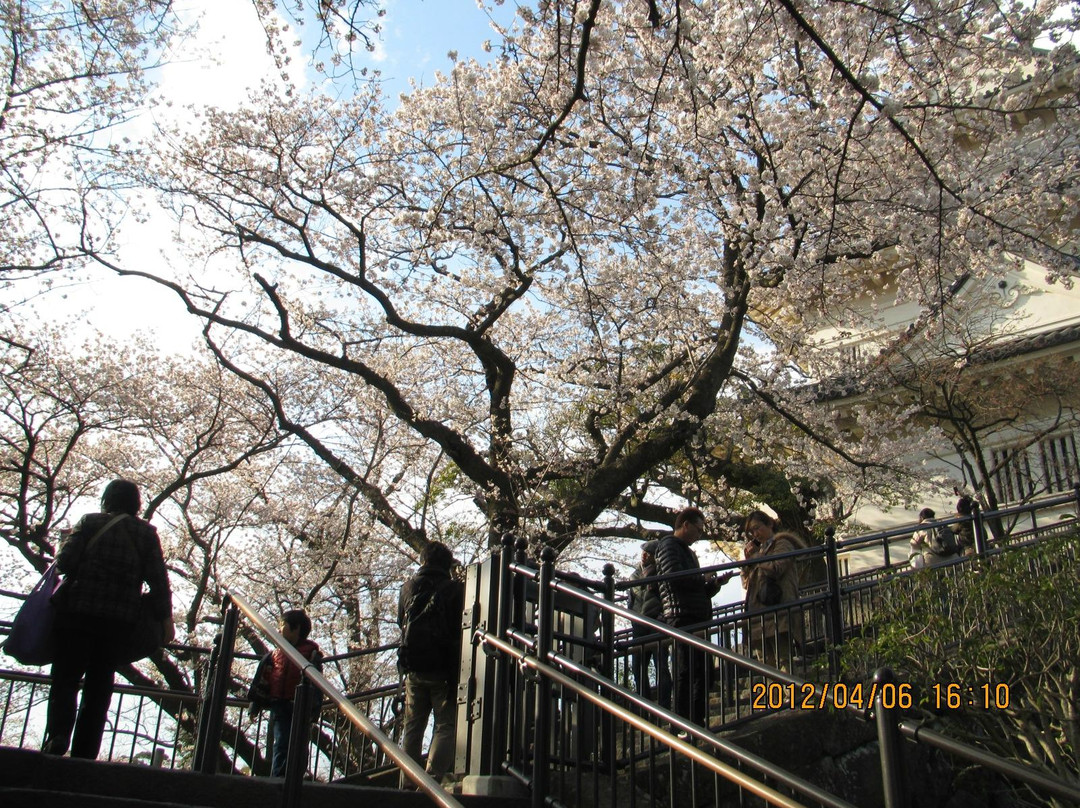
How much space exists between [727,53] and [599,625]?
7770mm

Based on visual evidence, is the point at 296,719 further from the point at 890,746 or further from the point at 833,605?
the point at 833,605

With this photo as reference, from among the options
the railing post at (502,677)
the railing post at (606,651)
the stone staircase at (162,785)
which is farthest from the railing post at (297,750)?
the railing post at (606,651)

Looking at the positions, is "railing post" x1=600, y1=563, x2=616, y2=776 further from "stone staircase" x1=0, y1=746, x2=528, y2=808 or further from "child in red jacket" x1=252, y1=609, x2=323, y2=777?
"child in red jacket" x1=252, y1=609, x2=323, y2=777

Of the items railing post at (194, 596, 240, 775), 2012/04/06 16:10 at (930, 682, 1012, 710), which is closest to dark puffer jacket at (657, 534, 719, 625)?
2012/04/06 16:10 at (930, 682, 1012, 710)

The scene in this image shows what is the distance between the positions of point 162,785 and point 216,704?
3.76 feet

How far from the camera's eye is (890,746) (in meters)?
2.89

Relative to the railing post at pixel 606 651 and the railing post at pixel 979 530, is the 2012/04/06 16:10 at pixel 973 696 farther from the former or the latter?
the railing post at pixel 979 530

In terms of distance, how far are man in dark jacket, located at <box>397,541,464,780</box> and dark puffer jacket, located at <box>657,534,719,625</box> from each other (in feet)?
6.93

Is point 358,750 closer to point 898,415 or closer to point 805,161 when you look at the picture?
point 805,161

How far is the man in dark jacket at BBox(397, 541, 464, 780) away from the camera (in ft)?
20.9

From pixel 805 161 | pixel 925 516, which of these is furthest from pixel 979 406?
pixel 805 161

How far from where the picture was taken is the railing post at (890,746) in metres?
2.84

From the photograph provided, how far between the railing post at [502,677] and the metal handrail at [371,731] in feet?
3.43
